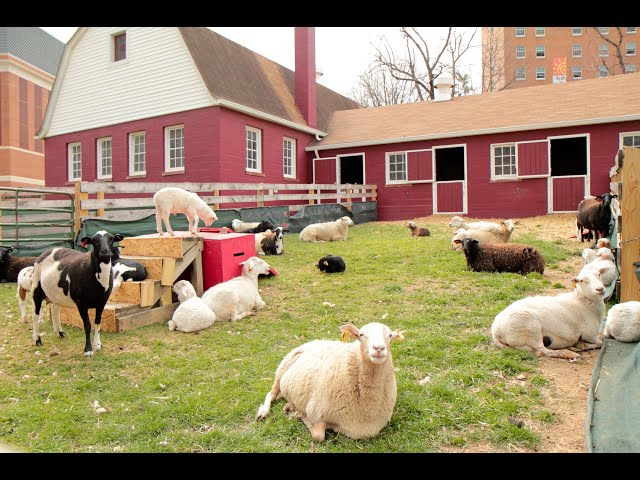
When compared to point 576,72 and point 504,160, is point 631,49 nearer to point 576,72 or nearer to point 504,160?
point 576,72

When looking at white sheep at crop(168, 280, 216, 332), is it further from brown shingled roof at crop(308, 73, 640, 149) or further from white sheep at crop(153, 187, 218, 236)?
brown shingled roof at crop(308, 73, 640, 149)

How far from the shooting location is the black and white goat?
469 centimetres

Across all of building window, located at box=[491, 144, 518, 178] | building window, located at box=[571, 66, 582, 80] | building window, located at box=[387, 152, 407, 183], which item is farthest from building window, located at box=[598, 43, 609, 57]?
building window, located at box=[387, 152, 407, 183]

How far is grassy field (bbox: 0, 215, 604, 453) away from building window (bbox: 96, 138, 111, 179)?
12427 mm

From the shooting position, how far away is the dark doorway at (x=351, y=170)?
22344 millimetres

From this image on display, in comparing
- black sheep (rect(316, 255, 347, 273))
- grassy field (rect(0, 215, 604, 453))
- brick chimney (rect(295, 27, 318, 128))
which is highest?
brick chimney (rect(295, 27, 318, 128))

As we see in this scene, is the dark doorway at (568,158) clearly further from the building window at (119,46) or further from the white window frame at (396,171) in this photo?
the building window at (119,46)

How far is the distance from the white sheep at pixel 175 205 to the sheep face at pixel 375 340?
168 inches

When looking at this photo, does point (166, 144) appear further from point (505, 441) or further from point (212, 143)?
point (505, 441)

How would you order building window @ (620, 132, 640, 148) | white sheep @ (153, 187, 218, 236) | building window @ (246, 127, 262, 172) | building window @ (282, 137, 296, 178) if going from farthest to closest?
building window @ (282, 137, 296, 178), building window @ (246, 127, 262, 172), building window @ (620, 132, 640, 148), white sheep @ (153, 187, 218, 236)

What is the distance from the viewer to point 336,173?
2050 cm

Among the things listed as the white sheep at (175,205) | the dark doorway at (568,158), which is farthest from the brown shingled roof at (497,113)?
the white sheep at (175,205)
